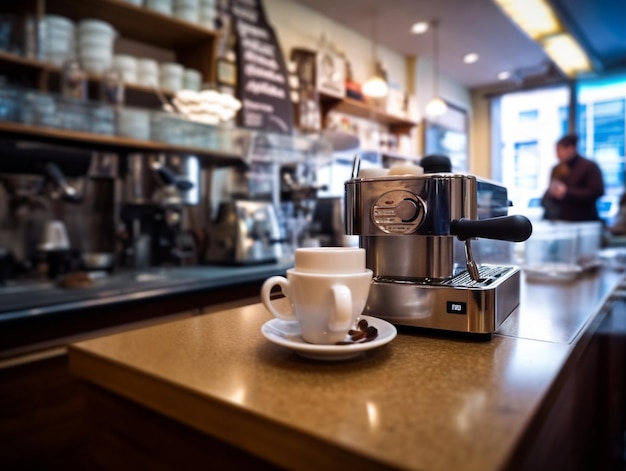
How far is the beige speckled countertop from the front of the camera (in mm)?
341

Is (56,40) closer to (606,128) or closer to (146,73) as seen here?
(146,73)

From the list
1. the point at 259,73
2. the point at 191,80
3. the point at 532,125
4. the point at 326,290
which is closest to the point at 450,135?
the point at 532,125

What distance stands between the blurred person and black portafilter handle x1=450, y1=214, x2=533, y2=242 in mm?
2842

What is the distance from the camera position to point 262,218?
2.05 meters

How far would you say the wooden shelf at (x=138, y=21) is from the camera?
6.02 feet

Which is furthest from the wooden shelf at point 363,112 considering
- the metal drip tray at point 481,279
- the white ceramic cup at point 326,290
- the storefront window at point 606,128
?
the white ceramic cup at point 326,290

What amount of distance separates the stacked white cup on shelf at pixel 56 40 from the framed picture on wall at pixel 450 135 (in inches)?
141

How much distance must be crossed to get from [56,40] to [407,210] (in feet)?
5.51

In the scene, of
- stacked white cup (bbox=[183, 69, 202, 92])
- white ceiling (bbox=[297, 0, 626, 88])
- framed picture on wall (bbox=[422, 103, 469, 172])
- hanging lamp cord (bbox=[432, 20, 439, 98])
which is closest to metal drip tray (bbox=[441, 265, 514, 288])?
stacked white cup (bbox=[183, 69, 202, 92])

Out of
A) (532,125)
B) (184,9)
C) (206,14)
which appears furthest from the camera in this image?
(532,125)

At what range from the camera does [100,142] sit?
1.70 metres

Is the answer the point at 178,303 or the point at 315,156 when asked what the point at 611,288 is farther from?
the point at 315,156

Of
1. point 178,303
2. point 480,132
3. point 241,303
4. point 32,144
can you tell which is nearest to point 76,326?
point 178,303

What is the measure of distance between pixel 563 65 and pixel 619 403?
2.84 metres
